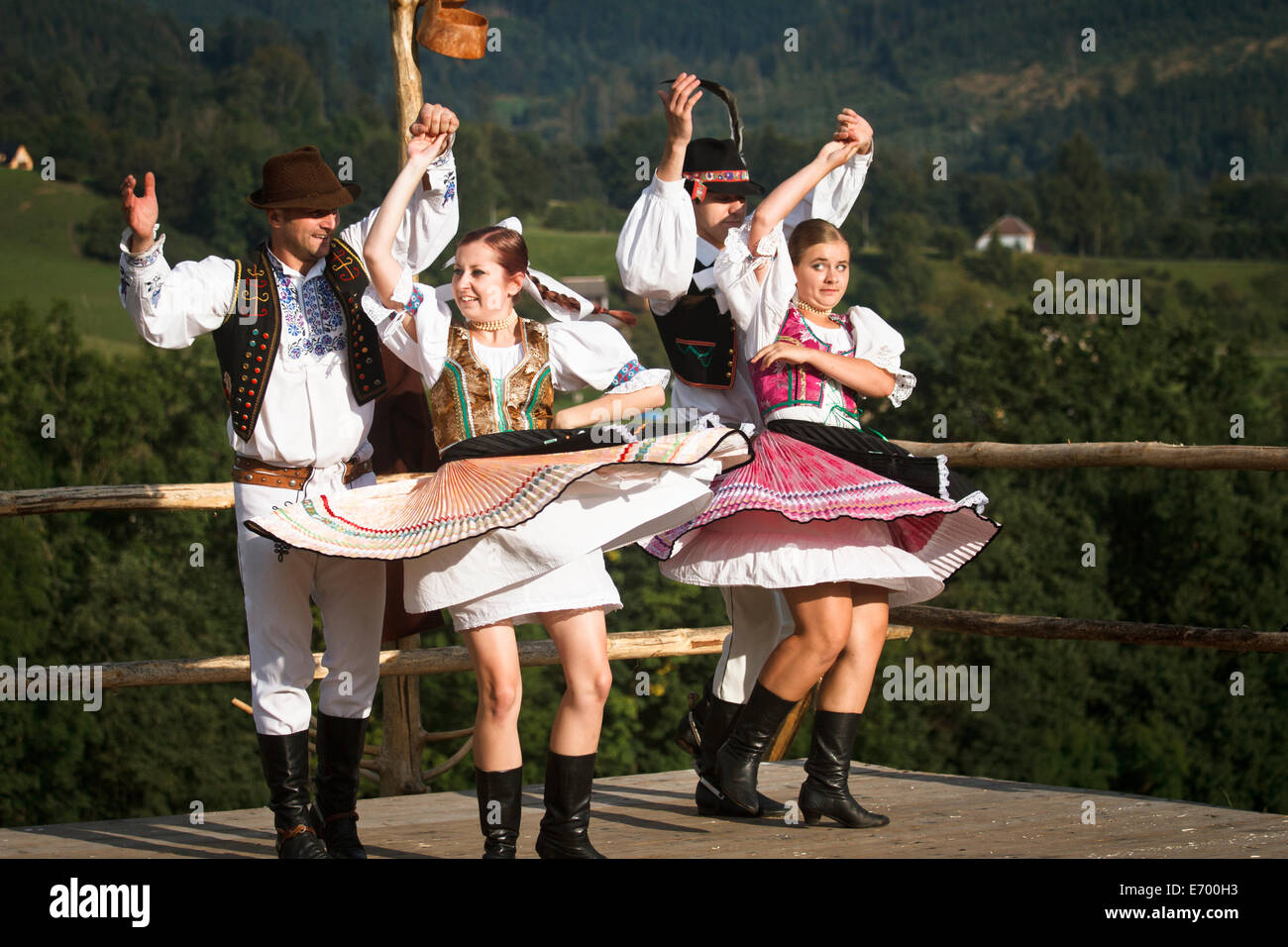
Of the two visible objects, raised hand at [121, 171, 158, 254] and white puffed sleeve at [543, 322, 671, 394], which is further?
white puffed sleeve at [543, 322, 671, 394]

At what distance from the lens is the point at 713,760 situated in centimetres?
400

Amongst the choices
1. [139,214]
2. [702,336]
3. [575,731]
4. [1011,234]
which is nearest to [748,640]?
[702,336]

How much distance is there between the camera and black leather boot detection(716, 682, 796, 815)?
12.2 ft

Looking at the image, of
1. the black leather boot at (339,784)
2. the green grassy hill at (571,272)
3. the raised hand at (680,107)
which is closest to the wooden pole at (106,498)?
the black leather boot at (339,784)

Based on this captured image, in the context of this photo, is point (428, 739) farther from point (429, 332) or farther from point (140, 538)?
point (140, 538)

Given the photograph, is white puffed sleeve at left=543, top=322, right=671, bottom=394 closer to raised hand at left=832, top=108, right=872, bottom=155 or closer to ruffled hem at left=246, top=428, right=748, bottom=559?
ruffled hem at left=246, top=428, right=748, bottom=559

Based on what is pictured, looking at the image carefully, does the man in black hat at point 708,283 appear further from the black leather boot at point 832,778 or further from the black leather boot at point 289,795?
the black leather boot at point 289,795

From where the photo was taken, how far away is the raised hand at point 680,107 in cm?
341

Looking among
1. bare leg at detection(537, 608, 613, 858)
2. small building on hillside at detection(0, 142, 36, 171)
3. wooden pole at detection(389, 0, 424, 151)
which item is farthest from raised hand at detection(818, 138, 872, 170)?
small building on hillside at detection(0, 142, 36, 171)

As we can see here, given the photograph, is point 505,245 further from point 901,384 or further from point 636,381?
point 901,384

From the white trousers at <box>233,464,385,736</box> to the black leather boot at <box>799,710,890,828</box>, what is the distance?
113 cm

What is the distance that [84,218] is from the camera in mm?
66500

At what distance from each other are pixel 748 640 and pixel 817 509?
718 mm
